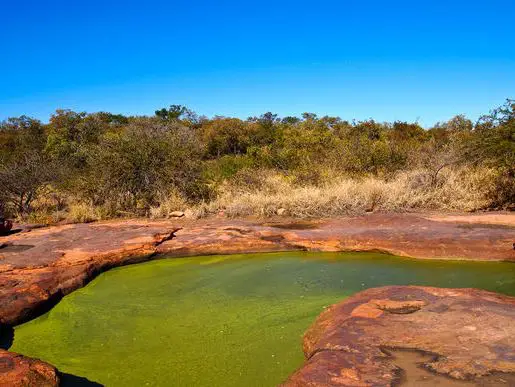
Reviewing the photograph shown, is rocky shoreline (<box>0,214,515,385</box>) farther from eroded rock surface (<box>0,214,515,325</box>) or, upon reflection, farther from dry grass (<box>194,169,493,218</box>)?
dry grass (<box>194,169,493,218</box>)

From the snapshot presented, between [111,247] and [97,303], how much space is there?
1.88 metres

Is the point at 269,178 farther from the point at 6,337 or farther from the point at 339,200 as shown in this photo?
the point at 6,337

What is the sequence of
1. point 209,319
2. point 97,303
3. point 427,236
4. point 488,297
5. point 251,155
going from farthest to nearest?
point 251,155 → point 427,236 → point 97,303 → point 209,319 → point 488,297

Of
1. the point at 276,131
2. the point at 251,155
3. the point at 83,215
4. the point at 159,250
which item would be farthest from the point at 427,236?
the point at 276,131

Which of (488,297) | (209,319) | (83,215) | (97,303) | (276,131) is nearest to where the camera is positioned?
(488,297)

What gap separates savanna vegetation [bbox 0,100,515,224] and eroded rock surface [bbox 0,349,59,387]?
7.85 m

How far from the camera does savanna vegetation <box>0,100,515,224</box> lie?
1089cm

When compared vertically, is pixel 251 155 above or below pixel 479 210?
above

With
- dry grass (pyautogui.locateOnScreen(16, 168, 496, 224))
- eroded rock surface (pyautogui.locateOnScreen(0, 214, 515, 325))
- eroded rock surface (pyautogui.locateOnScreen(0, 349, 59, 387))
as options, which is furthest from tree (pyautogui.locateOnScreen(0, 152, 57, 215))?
eroded rock surface (pyautogui.locateOnScreen(0, 349, 59, 387))

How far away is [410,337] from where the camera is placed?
3543mm

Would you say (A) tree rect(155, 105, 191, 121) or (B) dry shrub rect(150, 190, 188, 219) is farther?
(A) tree rect(155, 105, 191, 121)

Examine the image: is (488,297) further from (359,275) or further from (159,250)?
(159,250)

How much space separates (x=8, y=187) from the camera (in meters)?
12.2

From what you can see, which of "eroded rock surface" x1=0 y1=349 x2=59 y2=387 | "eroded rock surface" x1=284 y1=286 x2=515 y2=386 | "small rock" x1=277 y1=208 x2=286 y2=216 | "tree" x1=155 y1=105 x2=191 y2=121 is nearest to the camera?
"eroded rock surface" x1=284 y1=286 x2=515 y2=386
